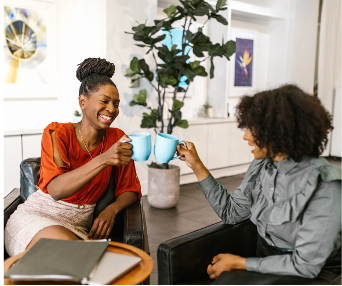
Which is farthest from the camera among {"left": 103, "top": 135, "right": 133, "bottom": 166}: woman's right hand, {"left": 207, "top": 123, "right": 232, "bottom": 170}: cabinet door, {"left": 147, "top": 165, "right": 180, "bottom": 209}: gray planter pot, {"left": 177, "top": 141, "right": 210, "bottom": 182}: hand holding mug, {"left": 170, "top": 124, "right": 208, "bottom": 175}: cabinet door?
{"left": 207, "top": 123, "right": 232, "bottom": 170}: cabinet door

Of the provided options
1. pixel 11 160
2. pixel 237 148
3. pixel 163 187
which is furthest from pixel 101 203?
pixel 237 148

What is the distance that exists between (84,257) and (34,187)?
3.39 ft

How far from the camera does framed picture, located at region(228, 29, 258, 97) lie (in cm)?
584

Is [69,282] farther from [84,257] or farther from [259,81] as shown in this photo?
[259,81]

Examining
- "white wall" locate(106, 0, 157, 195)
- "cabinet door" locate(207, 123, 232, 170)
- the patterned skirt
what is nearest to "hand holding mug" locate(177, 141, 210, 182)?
the patterned skirt

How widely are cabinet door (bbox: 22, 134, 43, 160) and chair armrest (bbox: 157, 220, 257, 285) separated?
8.15ft

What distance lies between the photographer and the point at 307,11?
250 inches

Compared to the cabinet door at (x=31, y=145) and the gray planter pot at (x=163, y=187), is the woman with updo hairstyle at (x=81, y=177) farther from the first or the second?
the gray planter pot at (x=163, y=187)

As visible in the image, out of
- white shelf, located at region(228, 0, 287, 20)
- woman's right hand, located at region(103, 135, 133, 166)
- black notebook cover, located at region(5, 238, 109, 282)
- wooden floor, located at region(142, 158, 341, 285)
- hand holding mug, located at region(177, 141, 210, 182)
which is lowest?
wooden floor, located at region(142, 158, 341, 285)

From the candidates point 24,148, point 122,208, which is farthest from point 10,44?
point 122,208

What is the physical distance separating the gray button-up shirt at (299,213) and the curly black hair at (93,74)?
2.94 feet

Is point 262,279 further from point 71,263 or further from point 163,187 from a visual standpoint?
point 163,187

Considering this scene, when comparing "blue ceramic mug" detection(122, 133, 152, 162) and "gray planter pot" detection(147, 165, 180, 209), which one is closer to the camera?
"blue ceramic mug" detection(122, 133, 152, 162)

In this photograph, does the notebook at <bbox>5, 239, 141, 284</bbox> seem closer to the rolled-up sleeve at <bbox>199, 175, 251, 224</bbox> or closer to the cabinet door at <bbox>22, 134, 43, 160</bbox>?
the rolled-up sleeve at <bbox>199, 175, 251, 224</bbox>
